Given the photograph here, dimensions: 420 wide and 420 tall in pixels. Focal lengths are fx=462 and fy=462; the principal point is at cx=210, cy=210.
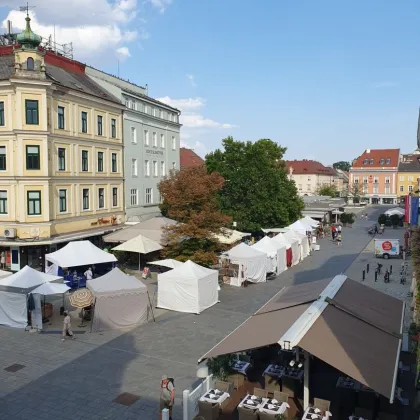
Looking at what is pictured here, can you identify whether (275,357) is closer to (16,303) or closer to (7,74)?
(16,303)

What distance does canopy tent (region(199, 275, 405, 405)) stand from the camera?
9281mm

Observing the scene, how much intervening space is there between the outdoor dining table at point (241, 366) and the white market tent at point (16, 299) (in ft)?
30.9

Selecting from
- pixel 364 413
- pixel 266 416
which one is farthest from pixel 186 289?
pixel 364 413

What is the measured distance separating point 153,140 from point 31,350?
2989cm

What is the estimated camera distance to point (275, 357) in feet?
45.5

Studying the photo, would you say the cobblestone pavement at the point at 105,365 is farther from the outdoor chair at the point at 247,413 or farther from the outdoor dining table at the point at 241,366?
the outdoor chair at the point at 247,413

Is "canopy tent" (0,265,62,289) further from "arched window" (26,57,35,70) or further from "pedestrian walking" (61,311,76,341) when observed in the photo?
"arched window" (26,57,35,70)

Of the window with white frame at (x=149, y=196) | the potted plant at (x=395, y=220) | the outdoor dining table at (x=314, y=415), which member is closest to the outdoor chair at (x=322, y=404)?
the outdoor dining table at (x=314, y=415)

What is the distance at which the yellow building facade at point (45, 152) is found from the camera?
28.0m

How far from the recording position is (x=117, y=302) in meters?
18.5

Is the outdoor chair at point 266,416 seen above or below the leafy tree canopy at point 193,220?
below

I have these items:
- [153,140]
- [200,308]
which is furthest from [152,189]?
[200,308]

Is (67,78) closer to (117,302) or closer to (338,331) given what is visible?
(117,302)

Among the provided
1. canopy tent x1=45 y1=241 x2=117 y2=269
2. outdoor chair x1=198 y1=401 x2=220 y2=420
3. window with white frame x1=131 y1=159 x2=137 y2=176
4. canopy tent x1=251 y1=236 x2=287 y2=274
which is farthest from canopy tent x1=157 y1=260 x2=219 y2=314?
window with white frame x1=131 y1=159 x2=137 y2=176
